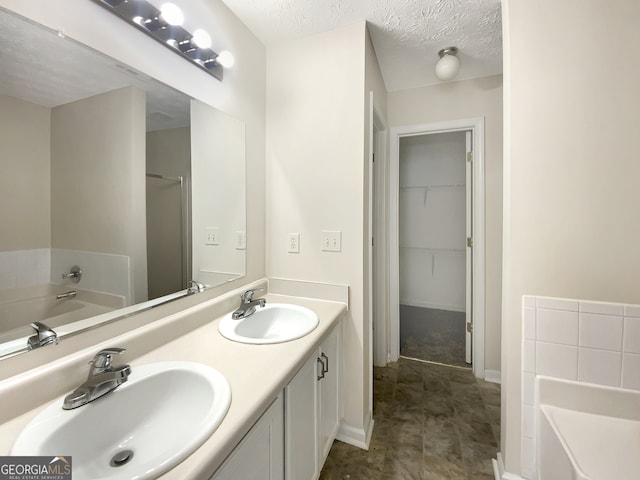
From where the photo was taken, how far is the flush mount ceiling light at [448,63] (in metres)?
1.80

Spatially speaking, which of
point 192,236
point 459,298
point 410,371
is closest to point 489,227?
point 410,371

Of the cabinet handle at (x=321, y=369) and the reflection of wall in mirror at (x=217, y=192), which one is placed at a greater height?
the reflection of wall in mirror at (x=217, y=192)

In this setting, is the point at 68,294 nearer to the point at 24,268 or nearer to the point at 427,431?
the point at 24,268

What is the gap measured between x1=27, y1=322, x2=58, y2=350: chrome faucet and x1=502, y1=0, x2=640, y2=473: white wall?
1.74 metres

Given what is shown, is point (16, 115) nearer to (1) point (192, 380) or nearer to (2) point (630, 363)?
(1) point (192, 380)

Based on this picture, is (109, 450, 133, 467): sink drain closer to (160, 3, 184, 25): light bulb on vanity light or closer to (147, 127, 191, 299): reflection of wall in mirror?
(147, 127, 191, 299): reflection of wall in mirror

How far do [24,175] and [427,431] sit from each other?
2.25 metres

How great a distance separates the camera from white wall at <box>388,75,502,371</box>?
2.15 m

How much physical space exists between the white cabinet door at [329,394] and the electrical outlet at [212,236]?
766 millimetres

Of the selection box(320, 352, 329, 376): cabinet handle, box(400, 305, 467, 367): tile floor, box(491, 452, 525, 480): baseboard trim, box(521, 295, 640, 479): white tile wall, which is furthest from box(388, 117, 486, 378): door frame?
box(320, 352, 329, 376): cabinet handle

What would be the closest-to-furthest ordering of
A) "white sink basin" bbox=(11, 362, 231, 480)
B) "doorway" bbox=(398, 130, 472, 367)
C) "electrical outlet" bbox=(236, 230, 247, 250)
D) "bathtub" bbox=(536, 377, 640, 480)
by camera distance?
"white sink basin" bbox=(11, 362, 231, 480) < "bathtub" bbox=(536, 377, 640, 480) < "electrical outlet" bbox=(236, 230, 247, 250) < "doorway" bbox=(398, 130, 472, 367)

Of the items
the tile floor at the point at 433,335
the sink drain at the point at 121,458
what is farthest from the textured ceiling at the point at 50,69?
Answer: the tile floor at the point at 433,335

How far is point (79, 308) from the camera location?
86 cm

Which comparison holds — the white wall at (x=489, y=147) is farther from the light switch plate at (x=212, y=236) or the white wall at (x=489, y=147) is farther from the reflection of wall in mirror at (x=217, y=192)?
the light switch plate at (x=212, y=236)
